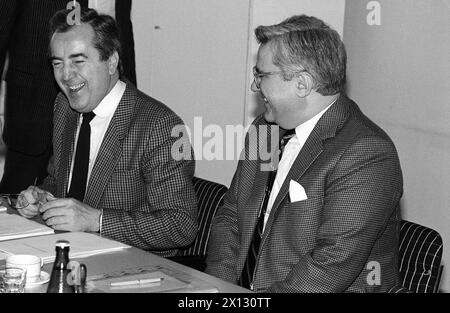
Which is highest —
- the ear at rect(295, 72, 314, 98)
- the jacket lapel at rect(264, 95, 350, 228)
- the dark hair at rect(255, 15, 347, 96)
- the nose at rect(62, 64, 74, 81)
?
the dark hair at rect(255, 15, 347, 96)

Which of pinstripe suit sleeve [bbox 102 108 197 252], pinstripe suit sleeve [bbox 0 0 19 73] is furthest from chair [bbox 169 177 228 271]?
pinstripe suit sleeve [bbox 0 0 19 73]

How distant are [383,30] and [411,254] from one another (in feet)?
7.81

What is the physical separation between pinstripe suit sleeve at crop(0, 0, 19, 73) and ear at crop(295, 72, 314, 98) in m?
1.96

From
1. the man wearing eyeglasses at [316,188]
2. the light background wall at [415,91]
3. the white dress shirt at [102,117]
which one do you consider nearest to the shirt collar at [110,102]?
the white dress shirt at [102,117]

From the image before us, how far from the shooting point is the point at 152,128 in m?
3.41

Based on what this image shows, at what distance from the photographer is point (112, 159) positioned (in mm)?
3436

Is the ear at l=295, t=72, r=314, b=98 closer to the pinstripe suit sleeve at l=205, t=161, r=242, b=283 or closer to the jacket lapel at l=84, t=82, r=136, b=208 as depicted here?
the pinstripe suit sleeve at l=205, t=161, r=242, b=283

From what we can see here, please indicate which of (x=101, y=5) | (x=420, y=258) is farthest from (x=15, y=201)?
(x=101, y=5)

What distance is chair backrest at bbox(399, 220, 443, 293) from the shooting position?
2816 millimetres

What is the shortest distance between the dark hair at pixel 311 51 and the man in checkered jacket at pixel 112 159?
617 mm

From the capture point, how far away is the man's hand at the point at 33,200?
3.33 meters

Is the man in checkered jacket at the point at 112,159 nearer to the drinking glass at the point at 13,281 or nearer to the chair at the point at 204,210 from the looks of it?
the chair at the point at 204,210
